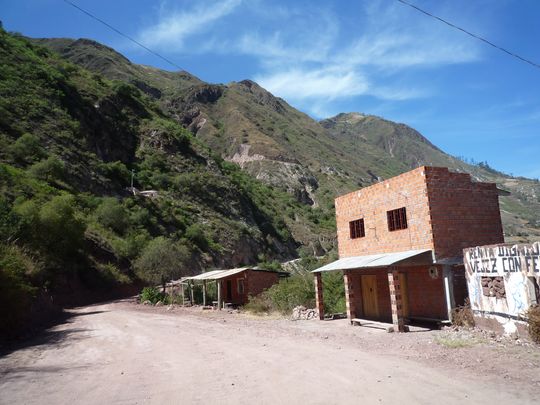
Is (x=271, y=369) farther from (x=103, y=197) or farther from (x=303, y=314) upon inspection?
(x=103, y=197)

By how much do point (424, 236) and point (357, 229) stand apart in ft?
15.1

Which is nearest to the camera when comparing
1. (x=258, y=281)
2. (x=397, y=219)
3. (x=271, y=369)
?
(x=271, y=369)

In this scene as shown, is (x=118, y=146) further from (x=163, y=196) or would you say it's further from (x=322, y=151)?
(x=322, y=151)

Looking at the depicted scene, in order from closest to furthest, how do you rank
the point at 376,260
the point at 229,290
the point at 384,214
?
1. the point at 376,260
2. the point at 384,214
3. the point at 229,290

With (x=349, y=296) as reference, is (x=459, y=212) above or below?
above

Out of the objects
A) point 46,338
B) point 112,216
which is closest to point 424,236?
point 46,338

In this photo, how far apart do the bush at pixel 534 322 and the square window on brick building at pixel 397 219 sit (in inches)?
238

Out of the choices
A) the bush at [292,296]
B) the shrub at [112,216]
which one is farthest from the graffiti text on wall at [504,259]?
the shrub at [112,216]

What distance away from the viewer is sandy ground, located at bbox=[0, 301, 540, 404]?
7031 mm

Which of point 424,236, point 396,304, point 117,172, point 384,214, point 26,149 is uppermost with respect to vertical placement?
point 117,172

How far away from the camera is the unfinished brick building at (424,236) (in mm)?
14570

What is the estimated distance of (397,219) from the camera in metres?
16.5

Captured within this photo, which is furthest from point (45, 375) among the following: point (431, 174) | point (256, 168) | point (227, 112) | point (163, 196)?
point (227, 112)

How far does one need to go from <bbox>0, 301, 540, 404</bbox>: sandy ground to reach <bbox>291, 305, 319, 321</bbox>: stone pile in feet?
15.5
